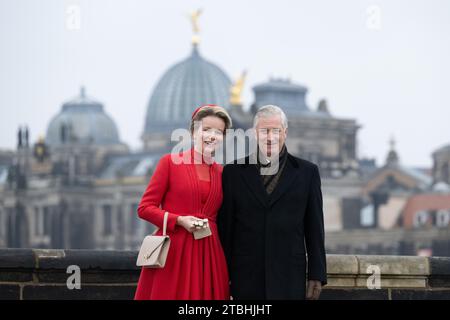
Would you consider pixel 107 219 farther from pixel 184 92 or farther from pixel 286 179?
pixel 286 179

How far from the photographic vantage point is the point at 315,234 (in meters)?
11.9

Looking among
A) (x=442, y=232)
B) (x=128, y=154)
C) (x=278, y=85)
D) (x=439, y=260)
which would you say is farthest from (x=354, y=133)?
(x=439, y=260)

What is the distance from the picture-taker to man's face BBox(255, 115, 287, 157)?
11883mm

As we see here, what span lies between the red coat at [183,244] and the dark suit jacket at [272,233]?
0.28ft

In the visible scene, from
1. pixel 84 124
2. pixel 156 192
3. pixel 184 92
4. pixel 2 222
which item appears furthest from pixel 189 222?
pixel 184 92

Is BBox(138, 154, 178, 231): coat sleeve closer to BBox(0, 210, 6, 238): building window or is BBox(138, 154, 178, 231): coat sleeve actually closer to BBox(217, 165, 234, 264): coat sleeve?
BBox(217, 165, 234, 264): coat sleeve

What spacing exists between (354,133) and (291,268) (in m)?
122

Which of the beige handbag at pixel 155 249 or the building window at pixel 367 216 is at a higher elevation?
the beige handbag at pixel 155 249

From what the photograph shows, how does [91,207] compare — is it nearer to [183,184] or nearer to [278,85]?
[278,85]

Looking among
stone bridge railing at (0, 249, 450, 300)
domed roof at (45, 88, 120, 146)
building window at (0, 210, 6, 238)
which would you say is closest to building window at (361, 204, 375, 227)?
domed roof at (45, 88, 120, 146)

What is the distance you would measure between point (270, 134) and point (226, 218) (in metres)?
0.58

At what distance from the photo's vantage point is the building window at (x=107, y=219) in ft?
447

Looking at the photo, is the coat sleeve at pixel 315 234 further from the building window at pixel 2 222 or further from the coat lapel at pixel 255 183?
the building window at pixel 2 222

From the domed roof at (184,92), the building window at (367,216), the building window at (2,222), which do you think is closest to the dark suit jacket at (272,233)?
the building window at (367,216)
